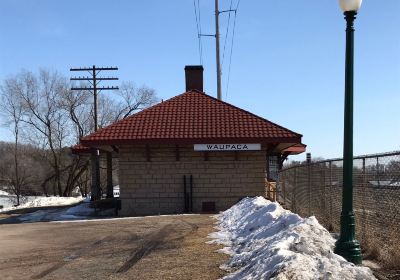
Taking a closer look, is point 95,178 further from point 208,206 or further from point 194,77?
point 208,206

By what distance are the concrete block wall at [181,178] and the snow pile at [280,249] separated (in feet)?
25.2

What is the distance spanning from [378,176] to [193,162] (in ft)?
42.3

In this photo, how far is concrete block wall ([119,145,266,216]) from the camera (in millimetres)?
20531

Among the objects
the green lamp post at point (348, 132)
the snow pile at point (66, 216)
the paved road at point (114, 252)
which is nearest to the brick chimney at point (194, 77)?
the snow pile at point (66, 216)

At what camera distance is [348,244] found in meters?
7.32

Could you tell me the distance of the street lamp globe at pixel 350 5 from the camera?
25.6 ft

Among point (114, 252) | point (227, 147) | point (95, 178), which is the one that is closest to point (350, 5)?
point (114, 252)

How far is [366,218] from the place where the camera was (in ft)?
29.1

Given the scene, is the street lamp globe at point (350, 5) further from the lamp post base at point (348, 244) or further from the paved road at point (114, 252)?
the paved road at point (114, 252)

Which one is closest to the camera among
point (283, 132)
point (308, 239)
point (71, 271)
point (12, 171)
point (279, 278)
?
point (279, 278)

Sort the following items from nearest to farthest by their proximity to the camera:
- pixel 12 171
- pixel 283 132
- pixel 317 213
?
pixel 317 213 → pixel 283 132 → pixel 12 171

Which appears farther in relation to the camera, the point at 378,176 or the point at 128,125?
the point at 128,125

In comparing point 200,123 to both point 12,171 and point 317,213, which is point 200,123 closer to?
point 317,213

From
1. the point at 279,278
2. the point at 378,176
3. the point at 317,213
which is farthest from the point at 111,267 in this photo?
the point at 317,213
